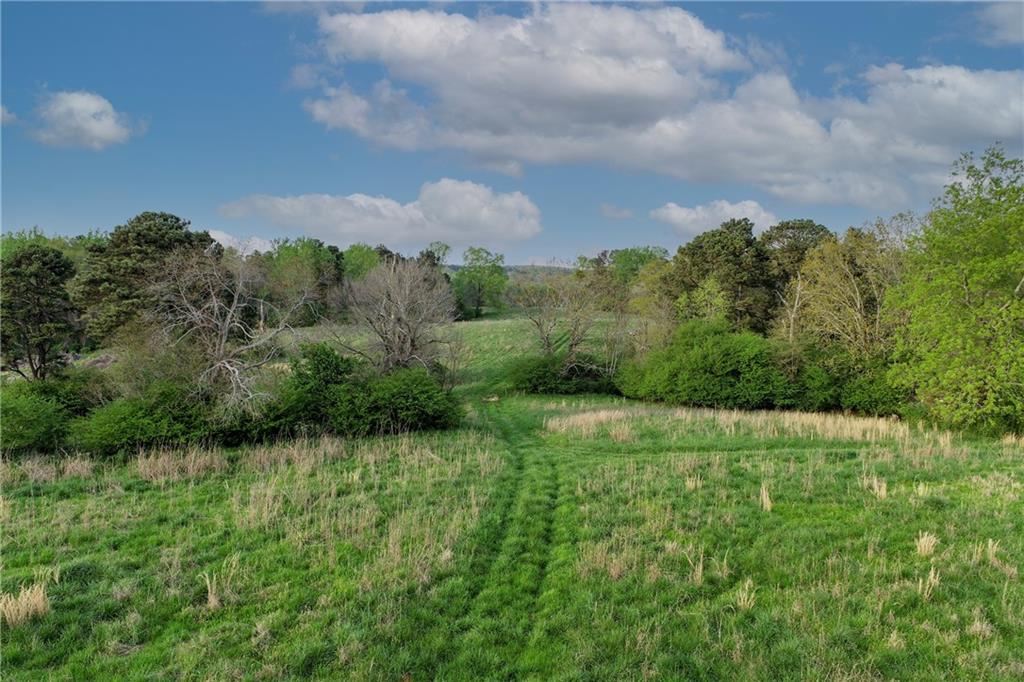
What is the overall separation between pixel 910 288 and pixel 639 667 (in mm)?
23726

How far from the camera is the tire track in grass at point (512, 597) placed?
6215 mm

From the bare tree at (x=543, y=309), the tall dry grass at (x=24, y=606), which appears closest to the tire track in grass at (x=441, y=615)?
the tall dry grass at (x=24, y=606)

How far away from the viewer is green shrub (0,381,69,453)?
48.6ft

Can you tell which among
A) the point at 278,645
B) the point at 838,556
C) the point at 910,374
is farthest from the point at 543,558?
the point at 910,374

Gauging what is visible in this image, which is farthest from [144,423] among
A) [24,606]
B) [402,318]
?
[402,318]

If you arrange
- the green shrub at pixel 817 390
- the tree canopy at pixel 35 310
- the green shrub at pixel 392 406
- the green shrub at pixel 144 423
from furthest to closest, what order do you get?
1. the green shrub at pixel 817 390
2. the tree canopy at pixel 35 310
3. the green shrub at pixel 392 406
4. the green shrub at pixel 144 423

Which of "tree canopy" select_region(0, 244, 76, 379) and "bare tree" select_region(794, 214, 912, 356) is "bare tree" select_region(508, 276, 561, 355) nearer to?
"bare tree" select_region(794, 214, 912, 356)

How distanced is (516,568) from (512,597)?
0.87 meters

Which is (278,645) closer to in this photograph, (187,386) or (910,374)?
(187,386)

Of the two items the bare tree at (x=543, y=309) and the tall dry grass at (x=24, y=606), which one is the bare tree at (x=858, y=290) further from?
the tall dry grass at (x=24, y=606)

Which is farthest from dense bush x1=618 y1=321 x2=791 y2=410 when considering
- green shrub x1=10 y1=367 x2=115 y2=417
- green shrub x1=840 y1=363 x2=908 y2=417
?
green shrub x1=10 y1=367 x2=115 y2=417

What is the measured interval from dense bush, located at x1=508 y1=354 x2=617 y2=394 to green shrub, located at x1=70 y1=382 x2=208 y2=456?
2246cm

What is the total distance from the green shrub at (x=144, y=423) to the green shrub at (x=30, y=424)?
457 millimetres

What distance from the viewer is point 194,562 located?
8.39 m
